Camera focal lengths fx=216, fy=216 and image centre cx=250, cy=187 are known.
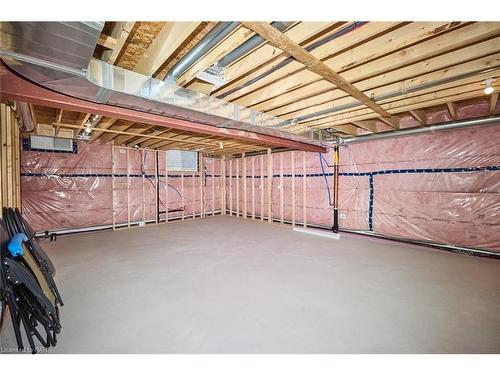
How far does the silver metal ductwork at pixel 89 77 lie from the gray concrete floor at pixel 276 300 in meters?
2.01

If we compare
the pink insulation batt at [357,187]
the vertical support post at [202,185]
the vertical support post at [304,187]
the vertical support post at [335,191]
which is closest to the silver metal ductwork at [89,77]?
the vertical support post at [335,191]

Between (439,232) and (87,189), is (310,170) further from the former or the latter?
(87,189)

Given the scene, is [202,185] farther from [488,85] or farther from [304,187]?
[488,85]

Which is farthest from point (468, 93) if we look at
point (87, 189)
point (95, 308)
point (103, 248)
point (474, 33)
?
point (87, 189)

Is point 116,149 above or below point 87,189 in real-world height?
above

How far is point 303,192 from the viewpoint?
5.77 metres

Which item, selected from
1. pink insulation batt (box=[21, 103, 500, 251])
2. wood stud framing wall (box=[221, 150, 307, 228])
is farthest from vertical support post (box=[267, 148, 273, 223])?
pink insulation batt (box=[21, 103, 500, 251])

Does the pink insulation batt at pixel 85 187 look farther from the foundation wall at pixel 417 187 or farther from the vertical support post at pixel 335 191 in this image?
the vertical support post at pixel 335 191

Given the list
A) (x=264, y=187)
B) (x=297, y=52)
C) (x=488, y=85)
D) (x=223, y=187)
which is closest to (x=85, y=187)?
(x=223, y=187)

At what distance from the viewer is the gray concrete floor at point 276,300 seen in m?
1.63

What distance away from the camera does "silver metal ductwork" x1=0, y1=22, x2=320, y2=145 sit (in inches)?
46.9

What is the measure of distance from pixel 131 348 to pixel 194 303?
67 cm

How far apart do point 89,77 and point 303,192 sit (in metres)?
4.97

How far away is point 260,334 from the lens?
171 cm
